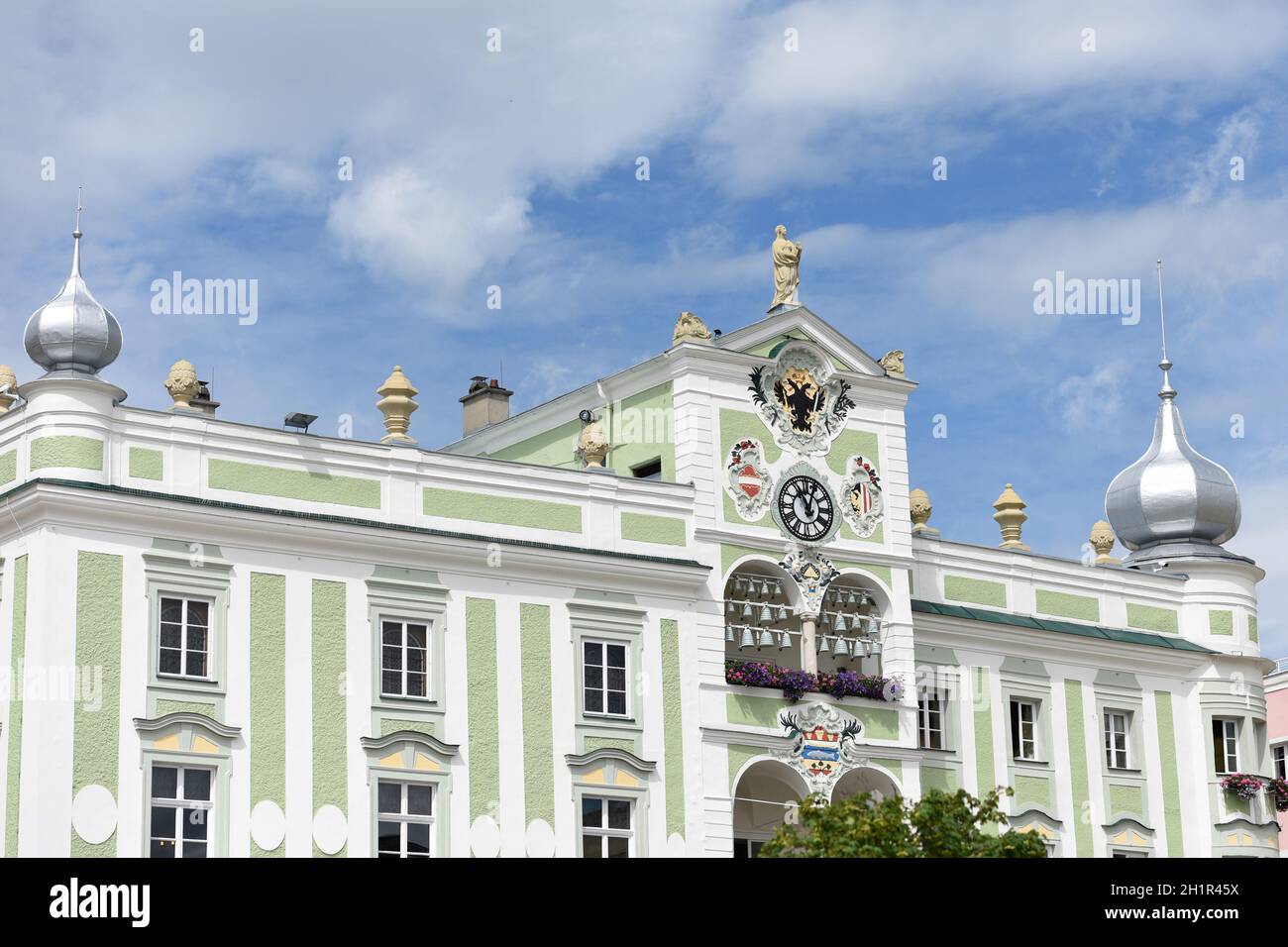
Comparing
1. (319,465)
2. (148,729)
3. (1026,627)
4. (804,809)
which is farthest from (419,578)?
(1026,627)

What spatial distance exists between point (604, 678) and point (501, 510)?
3297 millimetres

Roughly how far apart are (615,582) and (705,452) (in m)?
3.09

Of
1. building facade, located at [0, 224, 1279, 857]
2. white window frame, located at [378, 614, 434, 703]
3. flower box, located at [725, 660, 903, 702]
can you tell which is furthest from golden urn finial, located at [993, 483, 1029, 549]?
white window frame, located at [378, 614, 434, 703]

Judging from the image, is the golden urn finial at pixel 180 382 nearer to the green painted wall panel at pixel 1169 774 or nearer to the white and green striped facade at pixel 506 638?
the white and green striped facade at pixel 506 638

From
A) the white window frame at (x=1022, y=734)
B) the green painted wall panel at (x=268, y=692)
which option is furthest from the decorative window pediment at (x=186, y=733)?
the white window frame at (x=1022, y=734)

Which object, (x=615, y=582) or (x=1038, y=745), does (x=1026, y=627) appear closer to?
(x=1038, y=745)

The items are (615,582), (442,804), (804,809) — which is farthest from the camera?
(615,582)

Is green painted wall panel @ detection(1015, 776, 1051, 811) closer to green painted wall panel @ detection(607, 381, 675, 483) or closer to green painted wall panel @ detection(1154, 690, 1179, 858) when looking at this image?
green painted wall panel @ detection(1154, 690, 1179, 858)

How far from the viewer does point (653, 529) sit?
42.3 metres

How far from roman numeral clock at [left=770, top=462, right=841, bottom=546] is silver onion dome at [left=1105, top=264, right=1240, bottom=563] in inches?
394

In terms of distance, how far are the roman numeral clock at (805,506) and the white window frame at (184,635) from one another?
36.0 feet

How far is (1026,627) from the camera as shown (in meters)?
47.6

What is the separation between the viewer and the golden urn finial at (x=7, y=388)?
1676 inches
